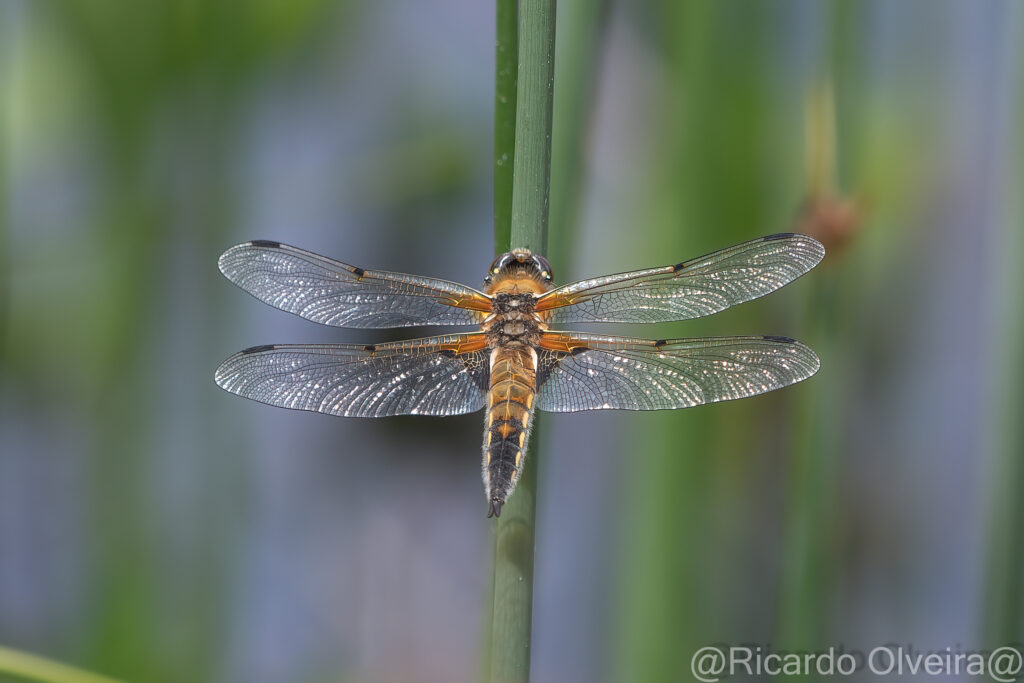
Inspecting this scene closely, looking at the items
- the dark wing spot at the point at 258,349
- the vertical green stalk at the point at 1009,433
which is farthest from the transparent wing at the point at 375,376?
the vertical green stalk at the point at 1009,433

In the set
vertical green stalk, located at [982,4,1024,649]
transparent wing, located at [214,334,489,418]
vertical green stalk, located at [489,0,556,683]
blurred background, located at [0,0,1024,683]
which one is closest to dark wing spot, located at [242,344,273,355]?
transparent wing, located at [214,334,489,418]

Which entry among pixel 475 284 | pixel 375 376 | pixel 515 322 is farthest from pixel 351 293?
pixel 475 284

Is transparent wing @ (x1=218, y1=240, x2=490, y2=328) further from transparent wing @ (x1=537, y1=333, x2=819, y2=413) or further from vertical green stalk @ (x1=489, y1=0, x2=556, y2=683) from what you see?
vertical green stalk @ (x1=489, y1=0, x2=556, y2=683)

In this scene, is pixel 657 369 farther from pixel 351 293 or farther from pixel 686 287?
pixel 351 293

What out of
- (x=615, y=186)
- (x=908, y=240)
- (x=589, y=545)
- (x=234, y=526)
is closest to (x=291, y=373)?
(x=234, y=526)

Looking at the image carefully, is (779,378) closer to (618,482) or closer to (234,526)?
(618,482)

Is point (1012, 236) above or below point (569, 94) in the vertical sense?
below

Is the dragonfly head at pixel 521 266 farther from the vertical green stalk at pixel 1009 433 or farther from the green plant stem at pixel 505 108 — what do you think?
the vertical green stalk at pixel 1009 433
